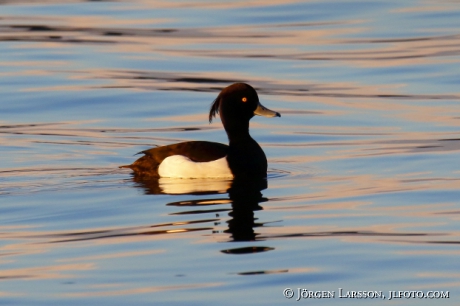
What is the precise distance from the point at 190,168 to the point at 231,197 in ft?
3.48

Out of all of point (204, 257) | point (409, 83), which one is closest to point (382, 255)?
point (204, 257)

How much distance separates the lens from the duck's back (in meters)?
10.5

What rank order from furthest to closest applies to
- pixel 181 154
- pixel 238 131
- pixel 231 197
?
pixel 238 131
pixel 181 154
pixel 231 197

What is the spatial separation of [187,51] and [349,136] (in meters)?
6.40

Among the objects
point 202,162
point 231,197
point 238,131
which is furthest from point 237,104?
point 231,197

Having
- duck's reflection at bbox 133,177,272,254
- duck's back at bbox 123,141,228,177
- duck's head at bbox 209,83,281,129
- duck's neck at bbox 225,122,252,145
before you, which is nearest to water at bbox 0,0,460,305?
duck's reflection at bbox 133,177,272,254

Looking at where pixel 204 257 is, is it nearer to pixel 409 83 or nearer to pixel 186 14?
pixel 409 83

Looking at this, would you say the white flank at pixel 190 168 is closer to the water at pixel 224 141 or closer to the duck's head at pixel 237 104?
the water at pixel 224 141

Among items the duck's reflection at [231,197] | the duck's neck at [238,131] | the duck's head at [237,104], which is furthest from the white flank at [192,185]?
the duck's head at [237,104]

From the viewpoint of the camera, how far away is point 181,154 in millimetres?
10492

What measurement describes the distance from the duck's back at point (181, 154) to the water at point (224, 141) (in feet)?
0.55

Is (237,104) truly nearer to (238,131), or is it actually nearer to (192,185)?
(238,131)

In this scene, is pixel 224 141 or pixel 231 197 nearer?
pixel 231 197

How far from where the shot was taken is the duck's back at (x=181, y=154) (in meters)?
10.5
